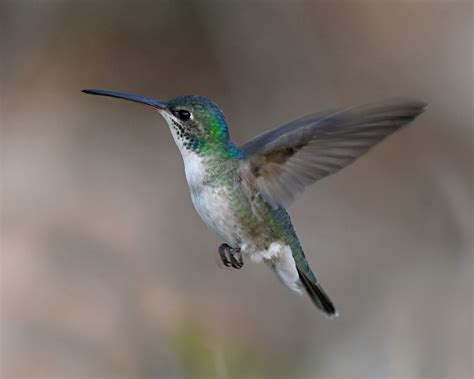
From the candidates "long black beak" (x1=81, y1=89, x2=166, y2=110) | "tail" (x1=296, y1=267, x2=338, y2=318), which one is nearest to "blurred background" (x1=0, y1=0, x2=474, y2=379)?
"tail" (x1=296, y1=267, x2=338, y2=318)

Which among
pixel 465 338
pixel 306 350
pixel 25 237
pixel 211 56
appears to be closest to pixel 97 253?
pixel 25 237

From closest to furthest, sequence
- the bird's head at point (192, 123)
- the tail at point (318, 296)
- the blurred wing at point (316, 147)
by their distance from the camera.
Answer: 1. the blurred wing at point (316, 147)
2. the bird's head at point (192, 123)
3. the tail at point (318, 296)

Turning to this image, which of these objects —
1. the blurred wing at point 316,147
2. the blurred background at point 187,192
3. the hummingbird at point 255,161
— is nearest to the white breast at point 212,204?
the hummingbird at point 255,161

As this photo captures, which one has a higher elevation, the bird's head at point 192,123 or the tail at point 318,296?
the bird's head at point 192,123

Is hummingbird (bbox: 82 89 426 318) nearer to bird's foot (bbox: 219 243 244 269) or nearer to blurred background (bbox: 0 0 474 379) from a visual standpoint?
bird's foot (bbox: 219 243 244 269)

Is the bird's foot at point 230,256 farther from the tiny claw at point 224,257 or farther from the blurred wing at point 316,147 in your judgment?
the blurred wing at point 316,147
